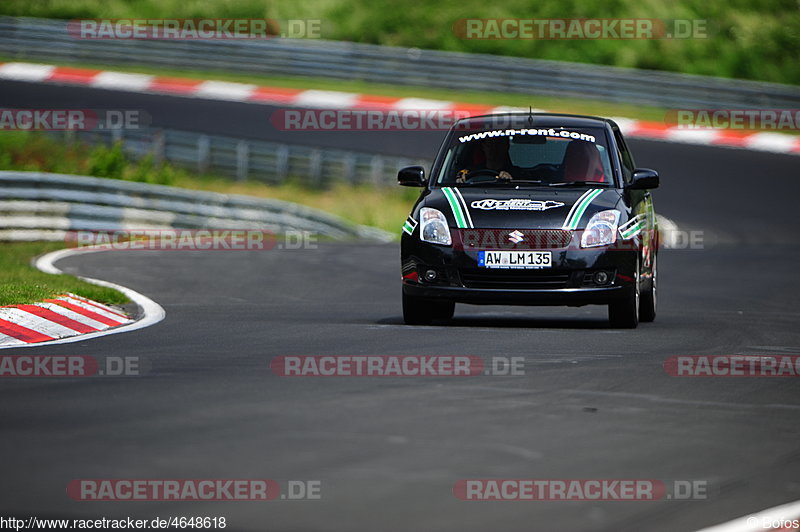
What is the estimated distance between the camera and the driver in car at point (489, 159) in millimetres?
12297

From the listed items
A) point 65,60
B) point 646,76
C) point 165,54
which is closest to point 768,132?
point 646,76

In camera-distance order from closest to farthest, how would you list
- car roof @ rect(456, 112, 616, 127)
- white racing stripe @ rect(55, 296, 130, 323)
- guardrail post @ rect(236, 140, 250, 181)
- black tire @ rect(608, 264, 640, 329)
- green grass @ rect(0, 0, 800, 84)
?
black tire @ rect(608, 264, 640, 329)
white racing stripe @ rect(55, 296, 130, 323)
car roof @ rect(456, 112, 616, 127)
guardrail post @ rect(236, 140, 250, 181)
green grass @ rect(0, 0, 800, 84)

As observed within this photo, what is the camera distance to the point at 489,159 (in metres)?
12.3

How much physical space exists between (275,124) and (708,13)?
13.6 meters

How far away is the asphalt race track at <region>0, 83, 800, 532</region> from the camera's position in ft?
18.0

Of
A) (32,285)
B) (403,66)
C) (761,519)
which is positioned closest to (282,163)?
(403,66)

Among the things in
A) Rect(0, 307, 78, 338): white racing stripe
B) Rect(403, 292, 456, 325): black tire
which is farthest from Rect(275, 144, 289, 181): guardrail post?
Rect(0, 307, 78, 338): white racing stripe

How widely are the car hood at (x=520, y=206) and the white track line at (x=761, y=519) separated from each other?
18.7ft

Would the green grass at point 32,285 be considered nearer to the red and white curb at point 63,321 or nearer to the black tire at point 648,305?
the red and white curb at point 63,321

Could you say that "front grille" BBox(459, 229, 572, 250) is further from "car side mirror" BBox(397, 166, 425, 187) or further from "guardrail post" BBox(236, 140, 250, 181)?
"guardrail post" BBox(236, 140, 250, 181)

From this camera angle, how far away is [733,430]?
23.6 ft

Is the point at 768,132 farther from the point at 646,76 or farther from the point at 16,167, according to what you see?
the point at 16,167

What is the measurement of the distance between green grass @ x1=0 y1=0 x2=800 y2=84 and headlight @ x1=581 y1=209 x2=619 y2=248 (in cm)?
2743

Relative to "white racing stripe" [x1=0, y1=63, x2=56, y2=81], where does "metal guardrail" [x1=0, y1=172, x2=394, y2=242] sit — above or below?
below
